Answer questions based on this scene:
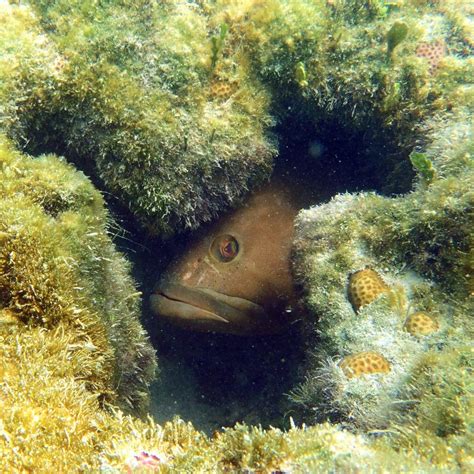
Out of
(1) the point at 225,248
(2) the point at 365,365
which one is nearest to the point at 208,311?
(1) the point at 225,248

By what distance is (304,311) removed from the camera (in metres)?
4.02

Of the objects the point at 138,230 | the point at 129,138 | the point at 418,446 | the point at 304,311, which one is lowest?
the point at 304,311

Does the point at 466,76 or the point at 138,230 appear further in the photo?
the point at 138,230

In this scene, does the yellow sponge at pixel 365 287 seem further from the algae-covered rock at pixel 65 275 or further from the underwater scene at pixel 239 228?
the algae-covered rock at pixel 65 275

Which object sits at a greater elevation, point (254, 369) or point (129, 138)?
point (129, 138)

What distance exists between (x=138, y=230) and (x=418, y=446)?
3393 millimetres

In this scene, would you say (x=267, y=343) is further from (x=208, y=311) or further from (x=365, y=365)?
(x=365, y=365)

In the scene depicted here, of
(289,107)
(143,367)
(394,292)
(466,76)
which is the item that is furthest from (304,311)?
(466,76)

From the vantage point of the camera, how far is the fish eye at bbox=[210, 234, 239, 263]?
187 inches

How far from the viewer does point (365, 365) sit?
3.05 metres

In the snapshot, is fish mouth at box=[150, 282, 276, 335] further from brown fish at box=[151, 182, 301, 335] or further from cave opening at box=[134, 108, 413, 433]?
cave opening at box=[134, 108, 413, 433]

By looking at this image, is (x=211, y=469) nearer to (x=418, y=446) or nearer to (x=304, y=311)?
(x=418, y=446)

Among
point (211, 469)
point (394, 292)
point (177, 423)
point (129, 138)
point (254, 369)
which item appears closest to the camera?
point (211, 469)

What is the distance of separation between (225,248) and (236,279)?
0.40 m
